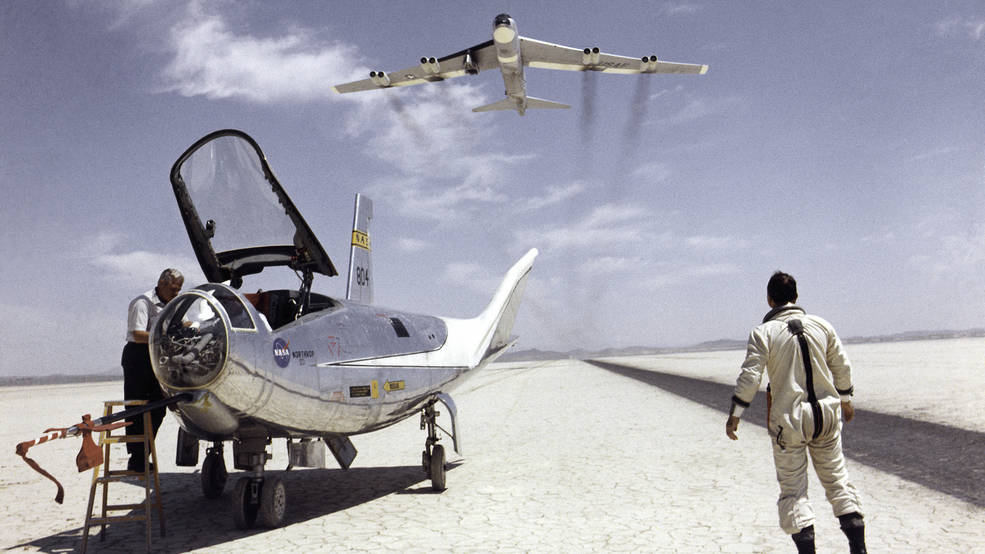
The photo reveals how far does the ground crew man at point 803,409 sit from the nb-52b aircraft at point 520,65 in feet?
75.3

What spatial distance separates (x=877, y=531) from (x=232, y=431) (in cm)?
645

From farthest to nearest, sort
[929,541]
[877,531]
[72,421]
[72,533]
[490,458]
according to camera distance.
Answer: [72,421], [490,458], [72,533], [877,531], [929,541]

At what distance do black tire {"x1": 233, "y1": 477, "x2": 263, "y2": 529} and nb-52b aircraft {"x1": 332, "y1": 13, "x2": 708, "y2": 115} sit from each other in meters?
22.3

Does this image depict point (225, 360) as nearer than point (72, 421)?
Yes

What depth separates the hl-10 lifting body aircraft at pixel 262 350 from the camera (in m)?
5.79

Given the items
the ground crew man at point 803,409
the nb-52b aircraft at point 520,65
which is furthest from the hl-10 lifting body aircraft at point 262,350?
the nb-52b aircraft at point 520,65

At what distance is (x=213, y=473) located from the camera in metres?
8.55

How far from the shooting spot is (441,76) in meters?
29.4

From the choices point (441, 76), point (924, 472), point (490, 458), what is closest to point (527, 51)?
point (441, 76)

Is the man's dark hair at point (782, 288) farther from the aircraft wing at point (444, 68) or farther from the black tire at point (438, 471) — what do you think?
the aircraft wing at point (444, 68)

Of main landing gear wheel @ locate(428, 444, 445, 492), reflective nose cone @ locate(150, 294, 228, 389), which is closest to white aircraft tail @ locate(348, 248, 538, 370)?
main landing gear wheel @ locate(428, 444, 445, 492)

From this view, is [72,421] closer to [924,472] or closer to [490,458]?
[490,458]

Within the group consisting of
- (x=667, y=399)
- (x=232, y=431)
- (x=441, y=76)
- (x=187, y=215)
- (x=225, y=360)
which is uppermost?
(x=441, y=76)

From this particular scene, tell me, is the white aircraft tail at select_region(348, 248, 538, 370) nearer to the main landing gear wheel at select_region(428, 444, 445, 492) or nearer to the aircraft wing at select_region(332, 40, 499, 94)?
the main landing gear wheel at select_region(428, 444, 445, 492)
